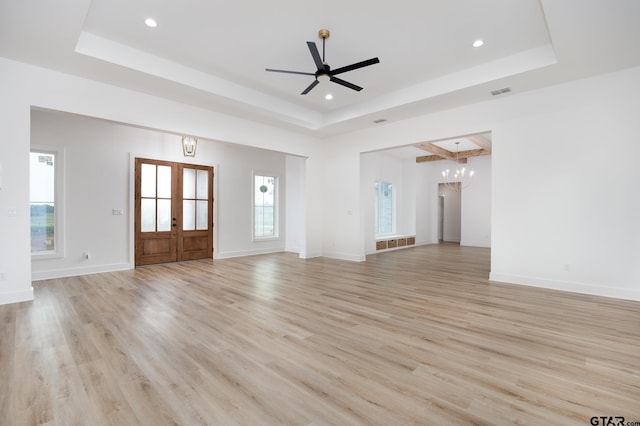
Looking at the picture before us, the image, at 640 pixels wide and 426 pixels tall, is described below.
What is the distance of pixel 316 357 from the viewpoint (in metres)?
2.42

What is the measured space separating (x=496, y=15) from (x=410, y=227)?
26.6ft

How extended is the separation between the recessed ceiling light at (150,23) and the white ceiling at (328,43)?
6cm

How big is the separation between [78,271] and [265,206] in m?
4.52

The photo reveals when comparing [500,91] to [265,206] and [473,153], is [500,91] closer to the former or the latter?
[473,153]

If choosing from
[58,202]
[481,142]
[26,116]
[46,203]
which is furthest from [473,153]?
[46,203]

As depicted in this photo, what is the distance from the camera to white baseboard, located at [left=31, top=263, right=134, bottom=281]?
5.17 m

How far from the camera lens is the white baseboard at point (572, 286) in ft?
13.4

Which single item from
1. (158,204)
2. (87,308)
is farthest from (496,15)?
(158,204)

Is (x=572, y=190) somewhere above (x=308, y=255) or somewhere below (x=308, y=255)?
above

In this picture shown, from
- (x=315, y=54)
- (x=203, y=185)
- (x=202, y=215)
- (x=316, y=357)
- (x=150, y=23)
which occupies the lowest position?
(x=316, y=357)

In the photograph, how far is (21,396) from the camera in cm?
189

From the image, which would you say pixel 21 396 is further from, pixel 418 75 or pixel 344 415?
pixel 418 75

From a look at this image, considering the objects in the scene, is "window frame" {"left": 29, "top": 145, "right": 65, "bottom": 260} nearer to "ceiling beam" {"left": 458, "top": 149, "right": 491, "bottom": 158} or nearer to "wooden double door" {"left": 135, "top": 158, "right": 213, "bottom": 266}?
"wooden double door" {"left": 135, "top": 158, "right": 213, "bottom": 266}

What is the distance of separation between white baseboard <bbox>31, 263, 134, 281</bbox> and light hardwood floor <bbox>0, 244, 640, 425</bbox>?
882 mm
